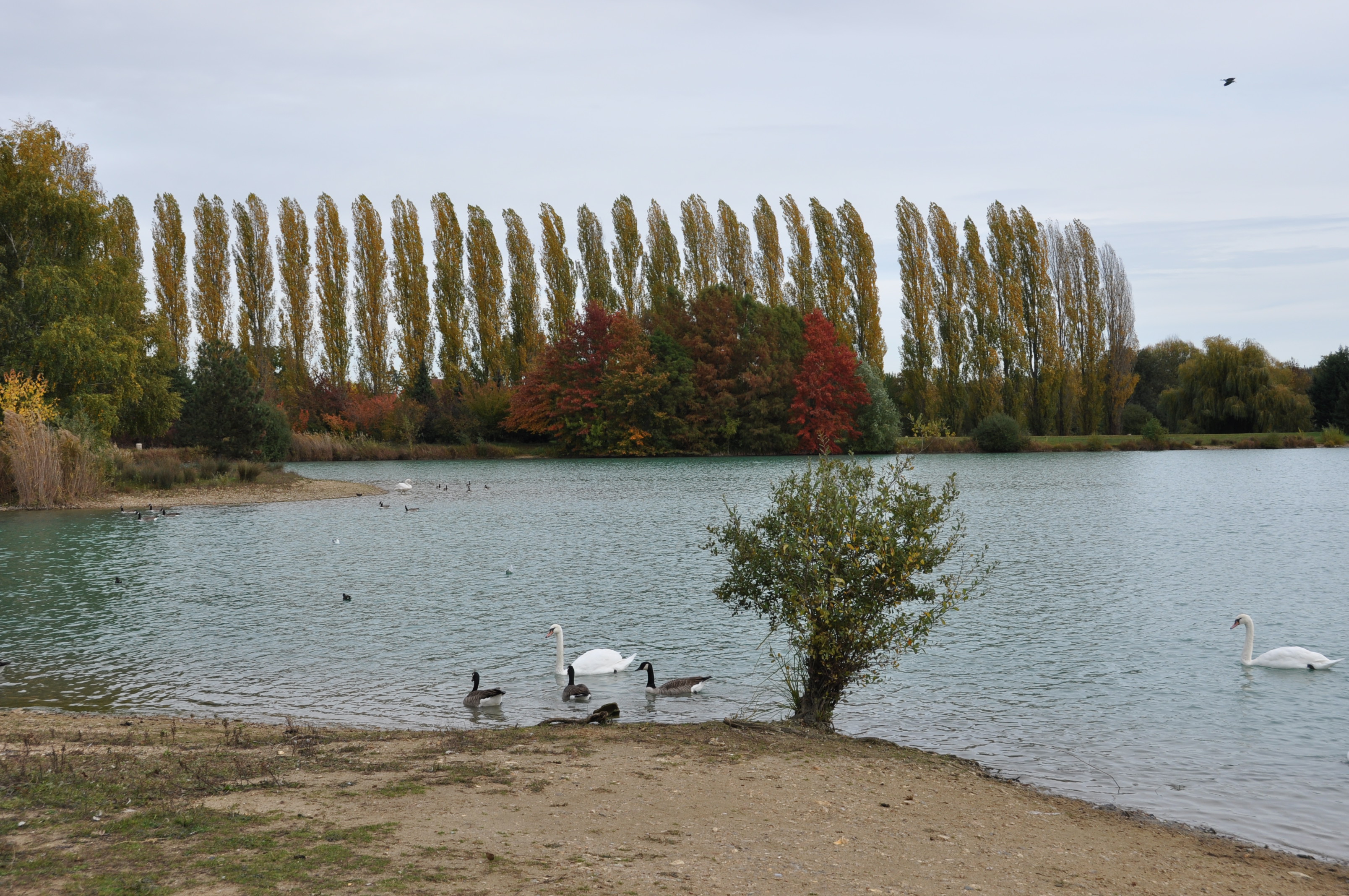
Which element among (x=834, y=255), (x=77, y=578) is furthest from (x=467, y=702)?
(x=834, y=255)

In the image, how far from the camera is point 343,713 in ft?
33.3

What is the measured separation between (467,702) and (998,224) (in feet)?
225

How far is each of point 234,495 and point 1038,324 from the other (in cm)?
5506

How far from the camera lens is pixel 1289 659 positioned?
12.3m

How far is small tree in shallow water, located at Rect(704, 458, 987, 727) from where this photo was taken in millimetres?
8859

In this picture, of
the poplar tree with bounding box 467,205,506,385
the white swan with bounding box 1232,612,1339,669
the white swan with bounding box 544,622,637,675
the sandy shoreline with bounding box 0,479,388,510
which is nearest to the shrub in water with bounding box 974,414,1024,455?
the poplar tree with bounding box 467,205,506,385

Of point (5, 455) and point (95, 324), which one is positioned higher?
point (95, 324)

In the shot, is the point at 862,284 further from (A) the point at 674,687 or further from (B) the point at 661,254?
(A) the point at 674,687

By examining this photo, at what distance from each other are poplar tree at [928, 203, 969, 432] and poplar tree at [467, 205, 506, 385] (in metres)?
33.7

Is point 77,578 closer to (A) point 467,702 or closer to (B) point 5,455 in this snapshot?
(A) point 467,702

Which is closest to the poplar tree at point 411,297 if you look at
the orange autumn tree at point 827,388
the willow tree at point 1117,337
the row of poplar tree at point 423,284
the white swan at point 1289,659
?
the row of poplar tree at point 423,284

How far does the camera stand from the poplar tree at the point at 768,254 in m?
78.2

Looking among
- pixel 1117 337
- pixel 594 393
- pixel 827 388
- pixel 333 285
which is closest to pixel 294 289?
pixel 333 285

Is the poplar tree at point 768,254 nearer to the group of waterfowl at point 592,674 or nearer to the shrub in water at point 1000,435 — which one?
the shrub in water at point 1000,435
